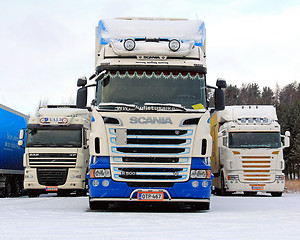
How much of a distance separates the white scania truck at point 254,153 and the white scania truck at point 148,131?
37.3 ft

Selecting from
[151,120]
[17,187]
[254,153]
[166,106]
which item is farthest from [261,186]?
[151,120]

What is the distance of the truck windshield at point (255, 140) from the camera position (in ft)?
74.4

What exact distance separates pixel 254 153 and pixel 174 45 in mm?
11825

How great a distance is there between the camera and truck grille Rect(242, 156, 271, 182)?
74.1 ft

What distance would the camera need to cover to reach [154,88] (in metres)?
11.6

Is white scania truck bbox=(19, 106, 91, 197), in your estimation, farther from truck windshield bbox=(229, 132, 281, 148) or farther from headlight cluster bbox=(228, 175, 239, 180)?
truck windshield bbox=(229, 132, 281, 148)

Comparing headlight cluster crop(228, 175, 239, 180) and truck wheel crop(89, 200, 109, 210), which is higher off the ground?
headlight cluster crop(228, 175, 239, 180)

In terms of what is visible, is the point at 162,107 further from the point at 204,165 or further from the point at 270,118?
the point at 270,118

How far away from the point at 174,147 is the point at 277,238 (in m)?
4.40

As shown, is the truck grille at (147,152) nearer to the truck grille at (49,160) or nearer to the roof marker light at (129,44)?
the roof marker light at (129,44)

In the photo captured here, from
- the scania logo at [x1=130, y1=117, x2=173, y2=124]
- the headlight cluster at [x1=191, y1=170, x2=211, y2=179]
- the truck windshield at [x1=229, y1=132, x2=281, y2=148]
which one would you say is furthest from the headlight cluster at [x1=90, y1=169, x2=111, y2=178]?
the truck windshield at [x1=229, y1=132, x2=281, y2=148]

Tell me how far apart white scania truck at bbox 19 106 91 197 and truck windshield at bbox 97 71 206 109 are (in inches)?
368

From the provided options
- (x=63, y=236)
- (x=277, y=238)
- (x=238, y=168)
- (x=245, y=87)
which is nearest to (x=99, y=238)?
(x=63, y=236)

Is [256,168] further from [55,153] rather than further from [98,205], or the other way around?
[98,205]
